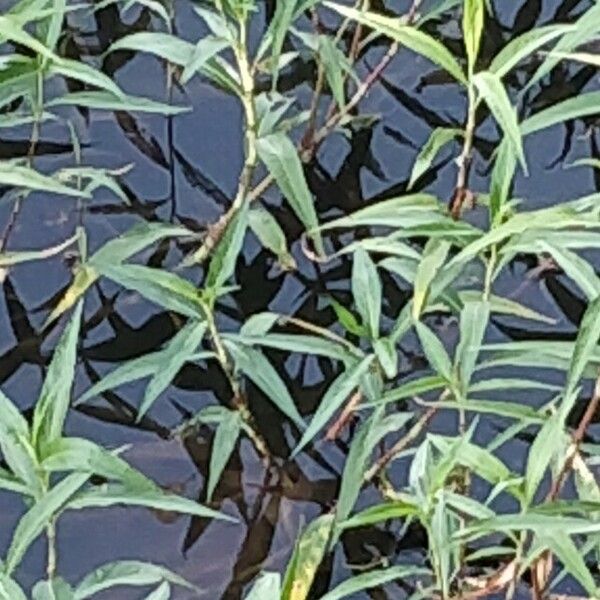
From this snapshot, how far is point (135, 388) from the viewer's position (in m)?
2.15

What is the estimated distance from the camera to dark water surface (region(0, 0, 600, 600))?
6.62 ft

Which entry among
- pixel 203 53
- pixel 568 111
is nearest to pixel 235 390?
pixel 203 53

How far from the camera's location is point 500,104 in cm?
170

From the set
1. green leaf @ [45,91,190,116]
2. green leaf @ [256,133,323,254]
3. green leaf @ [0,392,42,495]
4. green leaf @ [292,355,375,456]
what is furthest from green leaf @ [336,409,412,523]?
green leaf @ [45,91,190,116]

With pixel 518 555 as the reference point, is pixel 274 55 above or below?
above

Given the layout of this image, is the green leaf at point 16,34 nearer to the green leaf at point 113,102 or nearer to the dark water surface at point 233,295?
the green leaf at point 113,102

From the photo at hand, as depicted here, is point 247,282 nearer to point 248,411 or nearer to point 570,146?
point 248,411

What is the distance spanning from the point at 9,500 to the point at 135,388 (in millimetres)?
220

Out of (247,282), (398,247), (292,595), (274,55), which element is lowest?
(292,595)

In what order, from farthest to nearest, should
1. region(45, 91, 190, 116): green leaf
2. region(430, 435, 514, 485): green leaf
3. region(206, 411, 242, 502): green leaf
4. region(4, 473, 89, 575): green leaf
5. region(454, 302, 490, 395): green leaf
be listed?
region(45, 91, 190, 116): green leaf, region(206, 411, 242, 502): green leaf, region(454, 302, 490, 395): green leaf, region(430, 435, 514, 485): green leaf, region(4, 473, 89, 575): green leaf

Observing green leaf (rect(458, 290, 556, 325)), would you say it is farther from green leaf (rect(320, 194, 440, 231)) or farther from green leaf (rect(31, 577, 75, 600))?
green leaf (rect(31, 577, 75, 600))

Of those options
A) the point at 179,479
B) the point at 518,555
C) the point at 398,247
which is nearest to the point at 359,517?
the point at 518,555

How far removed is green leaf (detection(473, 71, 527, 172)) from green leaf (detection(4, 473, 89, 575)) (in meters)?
0.53

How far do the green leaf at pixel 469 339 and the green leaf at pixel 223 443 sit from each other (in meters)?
0.30
